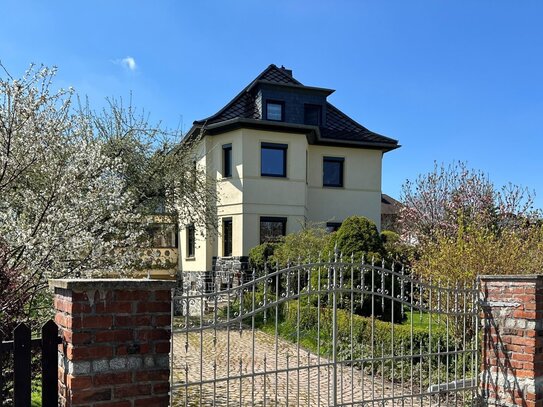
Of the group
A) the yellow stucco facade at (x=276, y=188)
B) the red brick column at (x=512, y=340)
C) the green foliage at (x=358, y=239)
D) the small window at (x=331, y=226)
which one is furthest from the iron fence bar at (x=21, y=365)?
the small window at (x=331, y=226)

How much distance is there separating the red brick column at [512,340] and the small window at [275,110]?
14628 mm

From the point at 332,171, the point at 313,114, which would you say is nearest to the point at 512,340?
the point at 332,171

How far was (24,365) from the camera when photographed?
2.63m

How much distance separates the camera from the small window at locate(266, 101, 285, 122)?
1870 cm

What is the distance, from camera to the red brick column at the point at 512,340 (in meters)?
4.49

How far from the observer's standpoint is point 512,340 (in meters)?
4.63

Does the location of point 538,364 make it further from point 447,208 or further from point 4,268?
point 447,208

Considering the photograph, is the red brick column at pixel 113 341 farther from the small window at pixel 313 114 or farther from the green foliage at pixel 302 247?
the small window at pixel 313 114

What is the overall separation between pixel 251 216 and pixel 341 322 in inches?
374

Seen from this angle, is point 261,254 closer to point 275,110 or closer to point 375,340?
point 275,110

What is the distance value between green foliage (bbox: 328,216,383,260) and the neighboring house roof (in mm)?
7550

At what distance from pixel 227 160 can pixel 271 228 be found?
10.3ft

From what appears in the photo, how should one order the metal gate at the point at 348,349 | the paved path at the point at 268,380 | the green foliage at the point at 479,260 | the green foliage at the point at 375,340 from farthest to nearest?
1. the green foliage at the point at 479,260
2. the green foliage at the point at 375,340
3. the paved path at the point at 268,380
4. the metal gate at the point at 348,349

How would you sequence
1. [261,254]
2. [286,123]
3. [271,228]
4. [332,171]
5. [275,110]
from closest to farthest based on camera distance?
[261,254], [286,123], [271,228], [275,110], [332,171]
